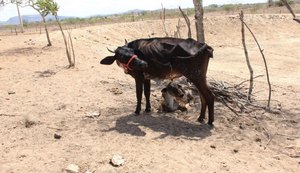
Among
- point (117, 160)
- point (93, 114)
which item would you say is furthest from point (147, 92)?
point (117, 160)

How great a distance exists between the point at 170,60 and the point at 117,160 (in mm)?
2145

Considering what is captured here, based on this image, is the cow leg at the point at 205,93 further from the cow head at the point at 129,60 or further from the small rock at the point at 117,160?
the small rock at the point at 117,160

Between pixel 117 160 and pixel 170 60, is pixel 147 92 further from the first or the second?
pixel 117 160

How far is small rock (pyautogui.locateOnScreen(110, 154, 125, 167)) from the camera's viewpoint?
17.3ft

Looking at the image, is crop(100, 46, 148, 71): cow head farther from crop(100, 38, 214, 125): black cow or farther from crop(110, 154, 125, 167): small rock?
crop(110, 154, 125, 167): small rock

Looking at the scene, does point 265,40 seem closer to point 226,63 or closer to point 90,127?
point 226,63

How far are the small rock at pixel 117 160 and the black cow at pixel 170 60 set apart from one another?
1.79 metres

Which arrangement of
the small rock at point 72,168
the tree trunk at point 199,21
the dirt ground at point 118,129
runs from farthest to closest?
the tree trunk at point 199,21 → the dirt ground at point 118,129 → the small rock at point 72,168

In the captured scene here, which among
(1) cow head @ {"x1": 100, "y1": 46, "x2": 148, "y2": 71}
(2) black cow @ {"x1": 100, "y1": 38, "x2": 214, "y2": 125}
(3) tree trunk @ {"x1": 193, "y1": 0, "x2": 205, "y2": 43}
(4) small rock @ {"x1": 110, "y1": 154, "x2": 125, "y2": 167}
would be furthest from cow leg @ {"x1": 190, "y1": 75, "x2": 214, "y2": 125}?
(3) tree trunk @ {"x1": 193, "y1": 0, "x2": 205, "y2": 43}

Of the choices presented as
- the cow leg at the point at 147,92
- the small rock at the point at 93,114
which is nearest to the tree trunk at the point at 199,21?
the cow leg at the point at 147,92

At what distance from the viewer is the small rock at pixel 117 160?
5258 millimetres

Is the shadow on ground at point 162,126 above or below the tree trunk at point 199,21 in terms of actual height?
below

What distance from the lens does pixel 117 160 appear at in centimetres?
531

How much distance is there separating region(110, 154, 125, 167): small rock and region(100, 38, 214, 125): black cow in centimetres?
179
